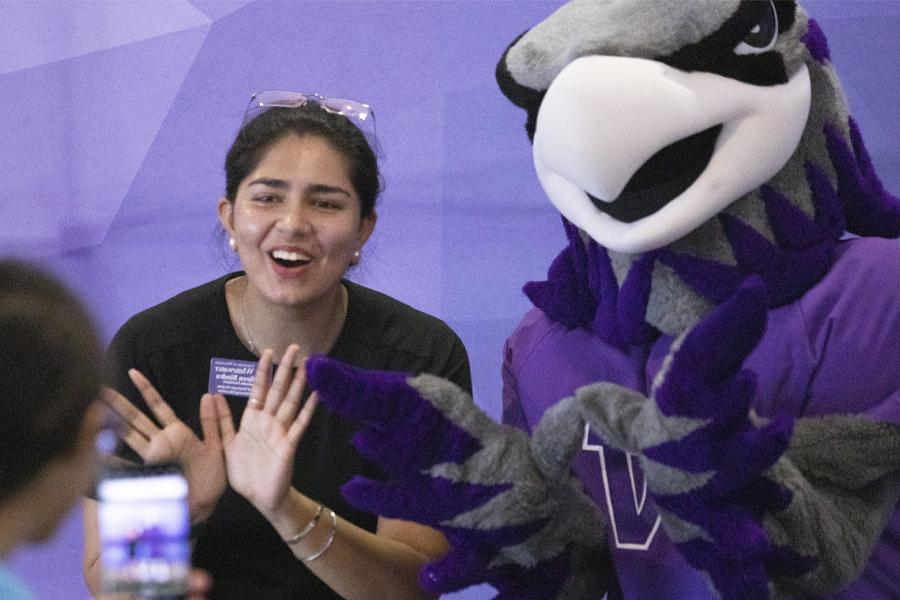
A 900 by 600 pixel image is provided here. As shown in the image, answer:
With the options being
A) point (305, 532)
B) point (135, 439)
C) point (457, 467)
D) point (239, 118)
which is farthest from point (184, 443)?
point (239, 118)

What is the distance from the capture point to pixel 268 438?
4.70ft

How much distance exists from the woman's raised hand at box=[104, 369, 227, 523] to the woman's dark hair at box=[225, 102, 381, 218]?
0.30m

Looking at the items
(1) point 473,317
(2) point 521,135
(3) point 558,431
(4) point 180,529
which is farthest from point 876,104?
(4) point 180,529

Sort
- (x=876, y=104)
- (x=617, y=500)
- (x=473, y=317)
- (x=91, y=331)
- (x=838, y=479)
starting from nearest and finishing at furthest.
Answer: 1. (x=91, y=331)
2. (x=838, y=479)
3. (x=617, y=500)
4. (x=876, y=104)
5. (x=473, y=317)

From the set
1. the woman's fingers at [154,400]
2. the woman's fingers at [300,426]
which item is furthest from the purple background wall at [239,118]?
the woman's fingers at [300,426]

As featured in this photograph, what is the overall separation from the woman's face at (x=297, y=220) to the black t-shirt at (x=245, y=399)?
0.33 feet

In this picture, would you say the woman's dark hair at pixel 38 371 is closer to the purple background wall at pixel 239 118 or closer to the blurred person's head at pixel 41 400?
the blurred person's head at pixel 41 400

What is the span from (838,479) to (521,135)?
1.39 metres

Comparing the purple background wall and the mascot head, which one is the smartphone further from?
the purple background wall

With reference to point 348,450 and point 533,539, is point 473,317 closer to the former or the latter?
point 348,450

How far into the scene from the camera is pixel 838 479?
1.17 meters

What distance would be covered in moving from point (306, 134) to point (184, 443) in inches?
16.8

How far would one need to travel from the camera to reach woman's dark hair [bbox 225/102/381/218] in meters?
1.62

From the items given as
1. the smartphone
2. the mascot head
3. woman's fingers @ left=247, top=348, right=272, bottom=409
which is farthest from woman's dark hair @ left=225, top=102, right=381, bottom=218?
the smartphone
